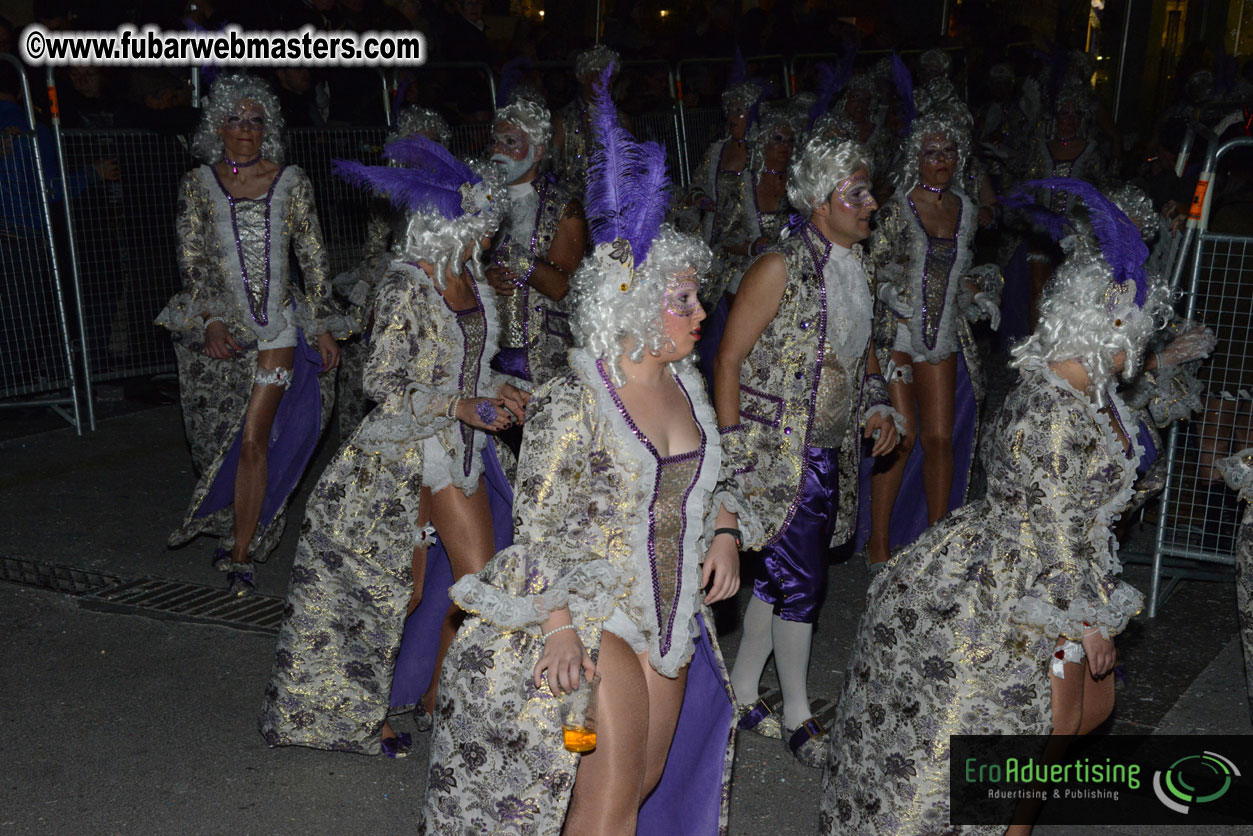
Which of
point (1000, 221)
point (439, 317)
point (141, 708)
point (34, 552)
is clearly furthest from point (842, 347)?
point (1000, 221)

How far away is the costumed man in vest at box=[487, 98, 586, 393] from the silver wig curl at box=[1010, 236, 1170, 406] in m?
2.64

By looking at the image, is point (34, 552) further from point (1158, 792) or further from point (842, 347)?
point (1158, 792)

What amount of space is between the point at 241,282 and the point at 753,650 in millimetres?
2969

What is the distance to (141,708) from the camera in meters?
4.70

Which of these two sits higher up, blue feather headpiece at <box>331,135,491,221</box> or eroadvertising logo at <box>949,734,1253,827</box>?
blue feather headpiece at <box>331,135,491,221</box>

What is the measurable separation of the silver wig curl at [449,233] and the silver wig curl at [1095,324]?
1.89m

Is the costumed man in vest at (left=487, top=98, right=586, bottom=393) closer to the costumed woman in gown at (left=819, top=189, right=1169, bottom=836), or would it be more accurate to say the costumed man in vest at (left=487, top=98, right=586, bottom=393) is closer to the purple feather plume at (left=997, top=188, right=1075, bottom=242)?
the purple feather plume at (left=997, top=188, right=1075, bottom=242)

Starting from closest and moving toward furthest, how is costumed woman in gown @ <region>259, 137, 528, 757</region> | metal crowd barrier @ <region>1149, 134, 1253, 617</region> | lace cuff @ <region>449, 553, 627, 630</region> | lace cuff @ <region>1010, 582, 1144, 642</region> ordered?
1. lace cuff @ <region>449, 553, 627, 630</region>
2. lace cuff @ <region>1010, 582, 1144, 642</region>
3. costumed woman in gown @ <region>259, 137, 528, 757</region>
4. metal crowd barrier @ <region>1149, 134, 1253, 617</region>

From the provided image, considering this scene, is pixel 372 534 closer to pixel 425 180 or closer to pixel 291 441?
pixel 425 180

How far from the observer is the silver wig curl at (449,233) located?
425 centimetres

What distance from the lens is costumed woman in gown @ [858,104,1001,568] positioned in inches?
233

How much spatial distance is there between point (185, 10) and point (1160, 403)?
7.38 metres

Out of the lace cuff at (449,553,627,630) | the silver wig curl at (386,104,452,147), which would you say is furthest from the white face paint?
the lace cuff at (449,553,627,630)

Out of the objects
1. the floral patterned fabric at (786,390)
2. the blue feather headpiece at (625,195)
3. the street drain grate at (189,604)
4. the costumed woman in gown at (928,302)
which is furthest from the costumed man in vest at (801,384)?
the street drain grate at (189,604)
